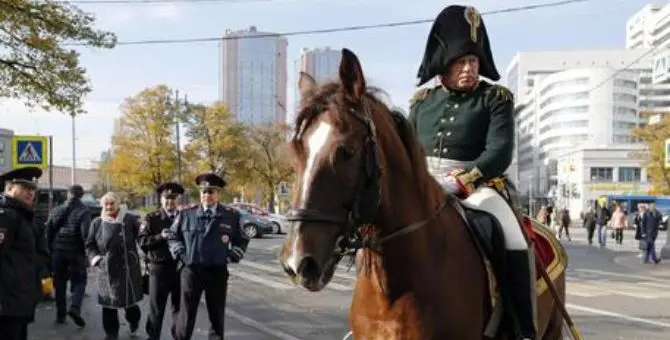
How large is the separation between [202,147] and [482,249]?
189 ft

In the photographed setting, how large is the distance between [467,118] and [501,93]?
0.25 metres

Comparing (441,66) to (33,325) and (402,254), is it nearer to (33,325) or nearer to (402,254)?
(402,254)

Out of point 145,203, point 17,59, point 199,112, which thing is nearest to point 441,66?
point 17,59

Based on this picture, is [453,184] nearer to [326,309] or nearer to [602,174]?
[326,309]

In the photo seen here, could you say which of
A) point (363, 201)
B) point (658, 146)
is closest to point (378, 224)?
point (363, 201)

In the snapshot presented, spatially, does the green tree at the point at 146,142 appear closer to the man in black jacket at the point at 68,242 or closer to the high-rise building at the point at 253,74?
the high-rise building at the point at 253,74

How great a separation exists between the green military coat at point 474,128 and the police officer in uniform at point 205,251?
4208mm

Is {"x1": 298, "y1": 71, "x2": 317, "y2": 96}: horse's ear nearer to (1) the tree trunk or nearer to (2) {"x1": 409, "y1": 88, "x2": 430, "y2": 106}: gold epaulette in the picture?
(2) {"x1": 409, "y1": 88, "x2": 430, "y2": 106}: gold epaulette

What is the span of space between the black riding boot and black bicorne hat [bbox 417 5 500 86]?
3.85 feet

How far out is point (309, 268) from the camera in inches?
110

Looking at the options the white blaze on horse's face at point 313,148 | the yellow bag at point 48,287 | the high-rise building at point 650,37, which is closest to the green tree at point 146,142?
the yellow bag at point 48,287

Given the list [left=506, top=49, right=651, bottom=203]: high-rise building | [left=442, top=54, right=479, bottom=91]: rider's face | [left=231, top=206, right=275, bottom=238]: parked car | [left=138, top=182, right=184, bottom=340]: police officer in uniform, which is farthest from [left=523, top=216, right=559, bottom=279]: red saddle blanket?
[left=506, top=49, right=651, bottom=203]: high-rise building

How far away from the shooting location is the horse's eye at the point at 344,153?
9.70 ft

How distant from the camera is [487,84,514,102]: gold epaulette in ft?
14.0
